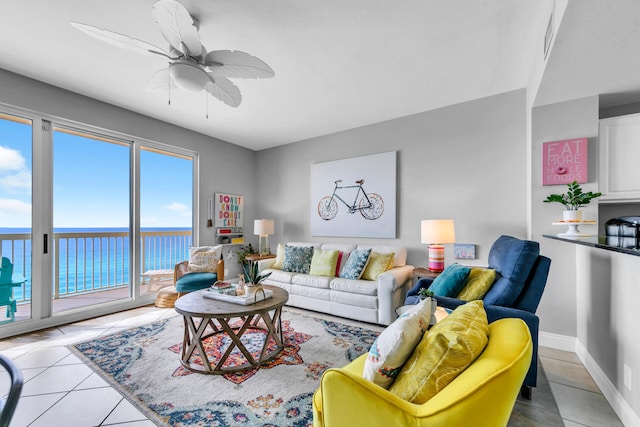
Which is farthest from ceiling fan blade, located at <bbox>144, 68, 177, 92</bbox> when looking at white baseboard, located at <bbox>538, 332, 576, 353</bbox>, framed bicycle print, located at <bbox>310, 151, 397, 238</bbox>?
white baseboard, located at <bbox>538, 332, 576, 353</bbox>

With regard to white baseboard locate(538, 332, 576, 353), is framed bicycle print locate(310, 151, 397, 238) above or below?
above

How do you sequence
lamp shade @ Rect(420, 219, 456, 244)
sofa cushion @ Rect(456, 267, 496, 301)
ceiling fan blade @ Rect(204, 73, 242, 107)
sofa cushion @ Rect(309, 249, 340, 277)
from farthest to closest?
sofa cushion @ Rect(309, 249, 340, 277) < lamp shade @ Rect(420, 219, 456, 244) < ceiling fan blade @ Rect(204, 73, 242, 107) < sofa cushion @ Rect(456, 267, 496, 301)

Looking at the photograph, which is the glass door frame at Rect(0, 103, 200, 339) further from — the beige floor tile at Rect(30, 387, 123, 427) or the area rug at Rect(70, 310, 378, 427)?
the beige floor tile at Rect(30, 387, 123, 427)

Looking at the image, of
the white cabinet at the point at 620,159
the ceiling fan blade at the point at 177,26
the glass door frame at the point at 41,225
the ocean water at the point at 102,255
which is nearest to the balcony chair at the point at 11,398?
the ceiling fan blade at the point at 177,26

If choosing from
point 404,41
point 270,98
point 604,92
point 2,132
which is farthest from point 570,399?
point 2,132

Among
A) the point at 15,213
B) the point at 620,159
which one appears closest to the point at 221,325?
the point at 15,213

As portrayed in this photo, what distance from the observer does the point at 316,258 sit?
3951 millimetres

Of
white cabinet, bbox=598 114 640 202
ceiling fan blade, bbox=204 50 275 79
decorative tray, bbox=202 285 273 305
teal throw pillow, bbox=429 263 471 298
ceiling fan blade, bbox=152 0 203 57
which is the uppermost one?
ceiling fan blade, bbox=152 0 203 57

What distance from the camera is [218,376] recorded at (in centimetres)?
212

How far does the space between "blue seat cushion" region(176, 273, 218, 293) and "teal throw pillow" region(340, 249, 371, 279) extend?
5.92 feet

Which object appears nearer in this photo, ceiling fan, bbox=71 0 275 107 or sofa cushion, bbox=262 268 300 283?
ceiling fan, bbox=71 0 275 107

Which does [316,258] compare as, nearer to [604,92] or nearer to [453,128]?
[453,128]

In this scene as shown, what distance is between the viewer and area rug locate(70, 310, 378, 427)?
1.71 m

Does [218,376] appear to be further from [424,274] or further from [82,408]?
[424,274]
